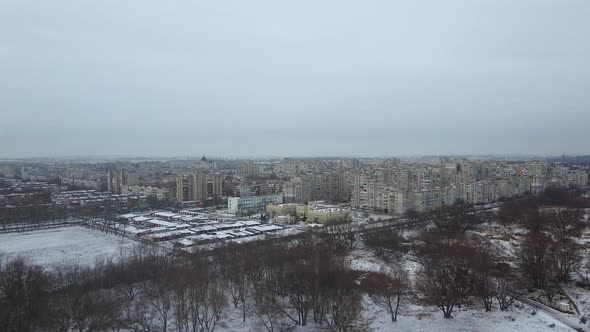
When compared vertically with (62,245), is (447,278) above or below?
above

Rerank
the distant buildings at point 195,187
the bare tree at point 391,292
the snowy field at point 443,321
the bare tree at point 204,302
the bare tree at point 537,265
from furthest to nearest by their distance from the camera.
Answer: the distant buildings at point 195,187
the bare tree at point 537,265
the bare tree at point 391,292
the snowy field at point 443,321
the bare tree at point 204,302

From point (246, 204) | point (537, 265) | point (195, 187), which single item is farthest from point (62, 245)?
point (537, 265)

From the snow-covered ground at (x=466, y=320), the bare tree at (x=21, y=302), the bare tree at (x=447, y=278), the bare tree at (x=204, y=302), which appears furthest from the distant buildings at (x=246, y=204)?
the snow-covered ground at (x=466, y=320)

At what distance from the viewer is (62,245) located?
15906mm

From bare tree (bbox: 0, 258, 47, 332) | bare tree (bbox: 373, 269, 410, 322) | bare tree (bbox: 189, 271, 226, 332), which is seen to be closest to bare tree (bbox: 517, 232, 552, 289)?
bare tree (bbox: 373, 269, 410, 322)

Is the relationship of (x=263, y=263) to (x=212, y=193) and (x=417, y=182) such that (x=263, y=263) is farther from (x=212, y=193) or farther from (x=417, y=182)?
(x=417, y=182)

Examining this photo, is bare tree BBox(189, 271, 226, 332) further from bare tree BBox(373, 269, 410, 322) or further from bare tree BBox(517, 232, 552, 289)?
bare tree BBox(517, 232, 552, 289)

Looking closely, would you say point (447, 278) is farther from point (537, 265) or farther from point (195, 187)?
point (195, 187)

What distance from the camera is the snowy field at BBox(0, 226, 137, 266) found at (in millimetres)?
13592

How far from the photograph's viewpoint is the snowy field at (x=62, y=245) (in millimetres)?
13592

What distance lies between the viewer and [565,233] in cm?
1454

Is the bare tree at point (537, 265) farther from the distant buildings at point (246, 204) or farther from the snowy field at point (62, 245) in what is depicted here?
the distant buildings at point (246, 204)

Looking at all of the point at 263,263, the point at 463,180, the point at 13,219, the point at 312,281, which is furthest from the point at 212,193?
the point at 312,281

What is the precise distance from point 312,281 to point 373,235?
749 centimetres
